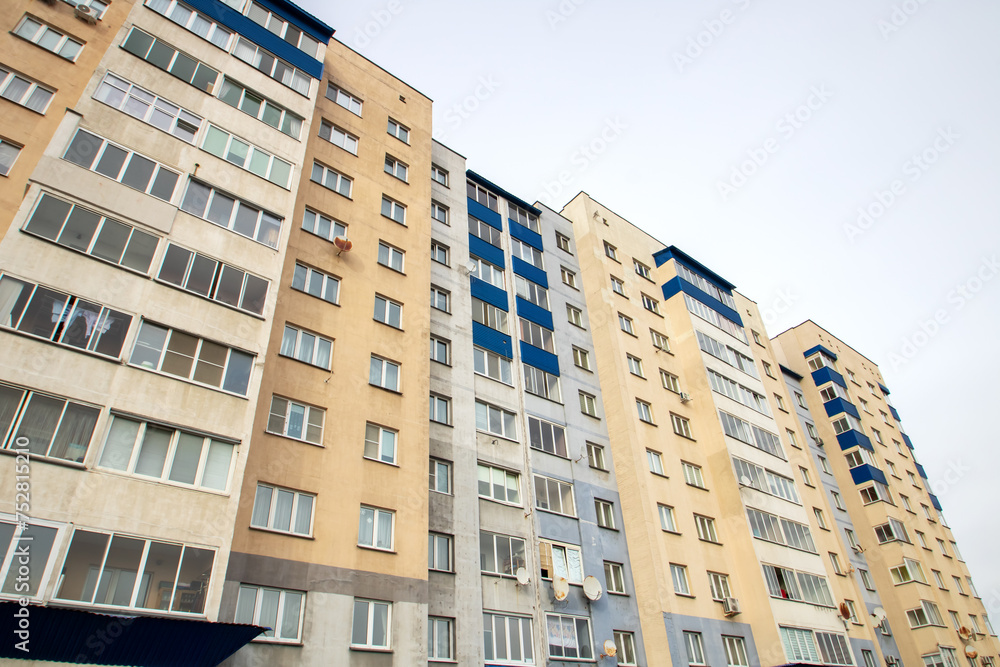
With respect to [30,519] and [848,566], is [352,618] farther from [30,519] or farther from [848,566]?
[848,566]

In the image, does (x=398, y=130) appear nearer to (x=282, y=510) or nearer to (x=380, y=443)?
(x=380, y=443)

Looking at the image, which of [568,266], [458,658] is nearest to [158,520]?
[458,658]

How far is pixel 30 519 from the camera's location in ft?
44.9

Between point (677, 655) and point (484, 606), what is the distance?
1015 cm

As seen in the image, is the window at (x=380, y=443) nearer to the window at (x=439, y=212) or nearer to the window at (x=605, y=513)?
the window at (x=605, y=513)

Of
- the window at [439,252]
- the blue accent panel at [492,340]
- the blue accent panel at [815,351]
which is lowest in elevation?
the blue accent panel at [492,340]

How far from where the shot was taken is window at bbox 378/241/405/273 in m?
28.5

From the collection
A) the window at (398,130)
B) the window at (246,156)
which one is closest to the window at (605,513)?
the window at (246,156)

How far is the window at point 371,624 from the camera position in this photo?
19109 mm

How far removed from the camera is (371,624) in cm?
Result: 1953

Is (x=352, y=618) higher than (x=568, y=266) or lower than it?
lower

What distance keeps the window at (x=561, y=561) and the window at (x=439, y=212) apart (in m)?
18.5

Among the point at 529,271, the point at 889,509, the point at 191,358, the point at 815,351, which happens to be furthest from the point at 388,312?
the point at 815,351

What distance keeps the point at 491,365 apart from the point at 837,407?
40108 mm
